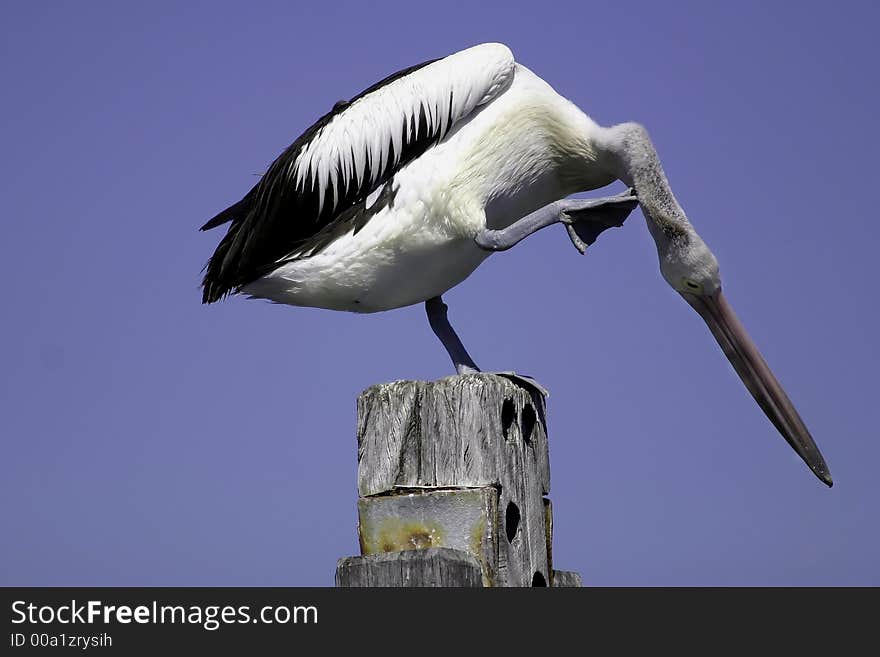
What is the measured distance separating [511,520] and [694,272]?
210cm

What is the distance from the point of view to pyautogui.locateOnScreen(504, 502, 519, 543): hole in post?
4.35 metres

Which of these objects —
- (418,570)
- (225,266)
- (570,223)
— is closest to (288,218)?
(225,266)

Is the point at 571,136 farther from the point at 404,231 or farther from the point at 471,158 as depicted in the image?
the point at 404,231

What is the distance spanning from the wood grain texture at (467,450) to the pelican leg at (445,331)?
4.12 ft

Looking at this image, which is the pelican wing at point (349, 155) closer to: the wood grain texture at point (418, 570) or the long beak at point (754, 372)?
the long beak at point (754, 372)

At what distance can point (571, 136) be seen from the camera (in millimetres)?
5812

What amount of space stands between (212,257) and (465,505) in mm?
2711

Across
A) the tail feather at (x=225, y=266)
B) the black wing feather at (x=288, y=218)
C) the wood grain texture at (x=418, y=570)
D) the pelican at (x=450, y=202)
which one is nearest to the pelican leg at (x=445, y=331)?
the pelican at (x=450, y=202)

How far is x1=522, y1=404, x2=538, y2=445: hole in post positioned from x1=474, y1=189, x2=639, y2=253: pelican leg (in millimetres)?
1027

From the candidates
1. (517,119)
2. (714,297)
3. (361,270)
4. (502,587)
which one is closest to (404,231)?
(361,270)

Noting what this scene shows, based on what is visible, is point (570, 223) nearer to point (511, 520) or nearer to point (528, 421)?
point (528, 421)
